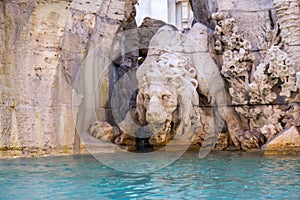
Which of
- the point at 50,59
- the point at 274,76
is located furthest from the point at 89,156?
the point at 274,76

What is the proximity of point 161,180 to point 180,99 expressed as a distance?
7.67 ft

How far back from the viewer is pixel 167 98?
5844 millimetres

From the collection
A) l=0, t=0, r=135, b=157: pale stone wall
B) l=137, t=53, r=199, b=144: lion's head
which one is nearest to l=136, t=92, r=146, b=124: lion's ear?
l=137, t=53, r=199, b=144: lion's head

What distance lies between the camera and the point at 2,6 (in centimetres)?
565

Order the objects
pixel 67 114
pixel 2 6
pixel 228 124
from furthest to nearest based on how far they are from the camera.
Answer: pixel 228 124 → pixel 67 114 → pixel 2 6

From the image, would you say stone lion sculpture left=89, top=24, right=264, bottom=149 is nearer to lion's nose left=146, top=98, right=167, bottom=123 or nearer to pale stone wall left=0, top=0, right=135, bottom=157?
lion's nose left=146, top=98, right=167, bottom=123

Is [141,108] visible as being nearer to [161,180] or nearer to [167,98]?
[167,98]

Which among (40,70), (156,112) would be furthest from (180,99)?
(40,70)

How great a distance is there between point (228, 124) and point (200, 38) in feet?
4.20

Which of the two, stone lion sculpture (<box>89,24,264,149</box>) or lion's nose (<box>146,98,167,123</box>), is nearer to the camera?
lion's nose (<box>146,98,167,123</box>)

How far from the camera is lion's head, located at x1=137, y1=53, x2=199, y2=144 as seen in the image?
5.79 meters

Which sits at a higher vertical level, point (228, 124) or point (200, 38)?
point (200, 38)

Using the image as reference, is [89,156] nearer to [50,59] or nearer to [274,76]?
[50,59]

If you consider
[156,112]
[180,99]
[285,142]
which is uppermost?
[180,99]
